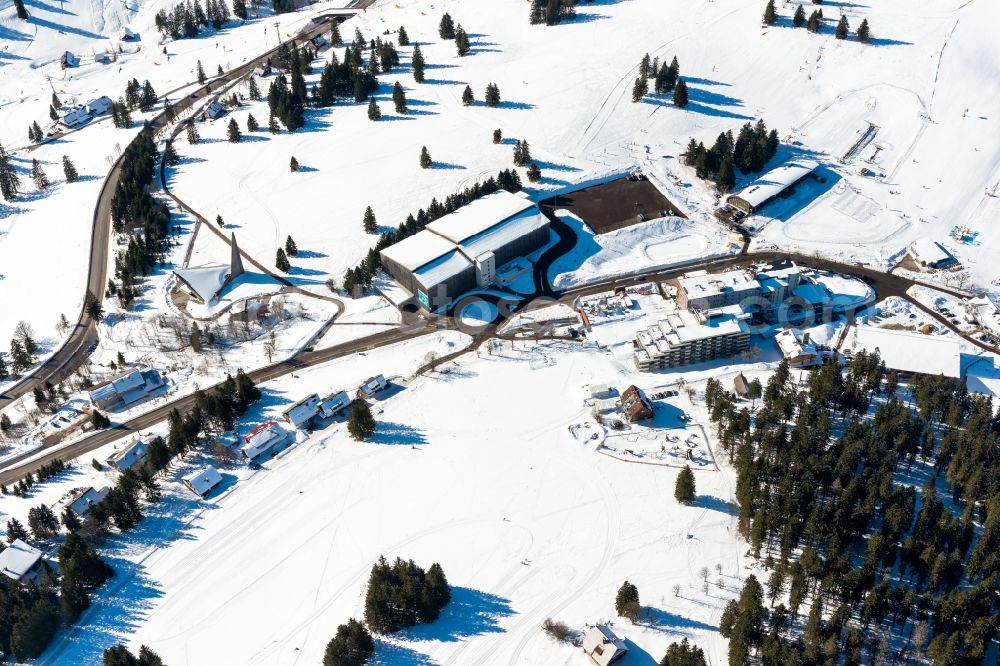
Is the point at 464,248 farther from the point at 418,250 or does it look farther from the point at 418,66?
the point at 418,66

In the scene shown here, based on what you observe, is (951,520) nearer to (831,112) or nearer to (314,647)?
(314,647)

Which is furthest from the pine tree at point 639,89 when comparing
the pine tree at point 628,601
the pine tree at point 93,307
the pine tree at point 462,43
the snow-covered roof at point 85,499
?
the snow-covered roof at point 85,499

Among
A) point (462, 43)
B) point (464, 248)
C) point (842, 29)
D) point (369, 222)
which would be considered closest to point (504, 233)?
point (464, 248)

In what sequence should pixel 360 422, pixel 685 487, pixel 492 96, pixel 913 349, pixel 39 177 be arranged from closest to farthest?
pixel 685 487
pixel 360 422
pixel 913 349
pixel 39 177
pixel 492 96

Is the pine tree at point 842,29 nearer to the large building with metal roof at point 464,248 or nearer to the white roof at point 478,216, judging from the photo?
the white roof at point 478,216

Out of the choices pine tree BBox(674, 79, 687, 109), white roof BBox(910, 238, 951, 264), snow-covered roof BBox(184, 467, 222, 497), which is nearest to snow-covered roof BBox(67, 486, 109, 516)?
snow-covered roof BBox(184, 467, 222, 497)

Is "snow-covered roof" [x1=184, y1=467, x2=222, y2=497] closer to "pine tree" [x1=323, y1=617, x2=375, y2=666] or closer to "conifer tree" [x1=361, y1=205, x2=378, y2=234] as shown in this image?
"pine tree" [x1=323, y1=617, x2=375, y2=666]

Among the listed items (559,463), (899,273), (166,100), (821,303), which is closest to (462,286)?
(559,463)
